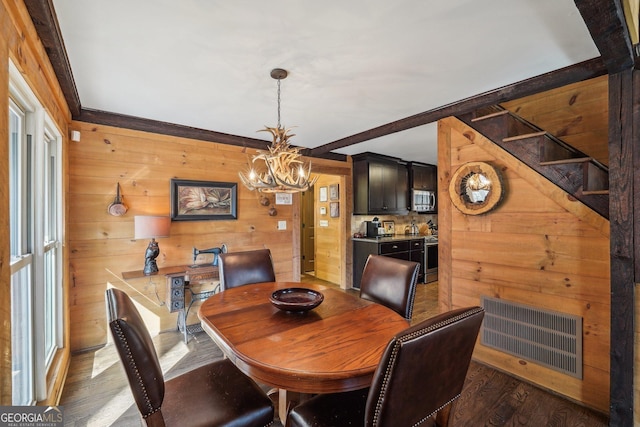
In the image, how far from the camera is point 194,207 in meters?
3.35

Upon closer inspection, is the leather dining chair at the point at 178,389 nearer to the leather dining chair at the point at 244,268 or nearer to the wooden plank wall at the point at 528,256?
the leather dining chair at the point at 244,268

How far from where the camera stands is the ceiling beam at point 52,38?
1314 mm

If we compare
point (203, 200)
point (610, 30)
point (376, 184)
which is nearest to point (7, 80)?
point (203, 200)

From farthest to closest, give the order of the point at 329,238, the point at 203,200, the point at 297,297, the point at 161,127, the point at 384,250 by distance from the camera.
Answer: the point at 329,238
the point at 384,250
the point at 203,200
the point at 161,127
the point at 297,297

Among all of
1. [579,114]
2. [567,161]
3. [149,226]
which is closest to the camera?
[567,161]

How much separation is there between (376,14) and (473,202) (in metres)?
1.79

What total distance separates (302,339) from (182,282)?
201cm

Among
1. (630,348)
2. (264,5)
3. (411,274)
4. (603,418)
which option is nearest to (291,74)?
(264,5)

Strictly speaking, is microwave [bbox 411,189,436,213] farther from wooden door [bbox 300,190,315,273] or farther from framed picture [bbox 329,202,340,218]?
wooden door [bbox 300,190,315,273]

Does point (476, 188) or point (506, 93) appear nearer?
point (506, 93)

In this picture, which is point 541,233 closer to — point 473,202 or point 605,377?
point 473,202

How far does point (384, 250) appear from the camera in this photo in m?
4.67

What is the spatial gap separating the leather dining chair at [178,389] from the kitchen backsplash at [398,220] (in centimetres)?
381

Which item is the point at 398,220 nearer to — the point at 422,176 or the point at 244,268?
the point at 422,176
